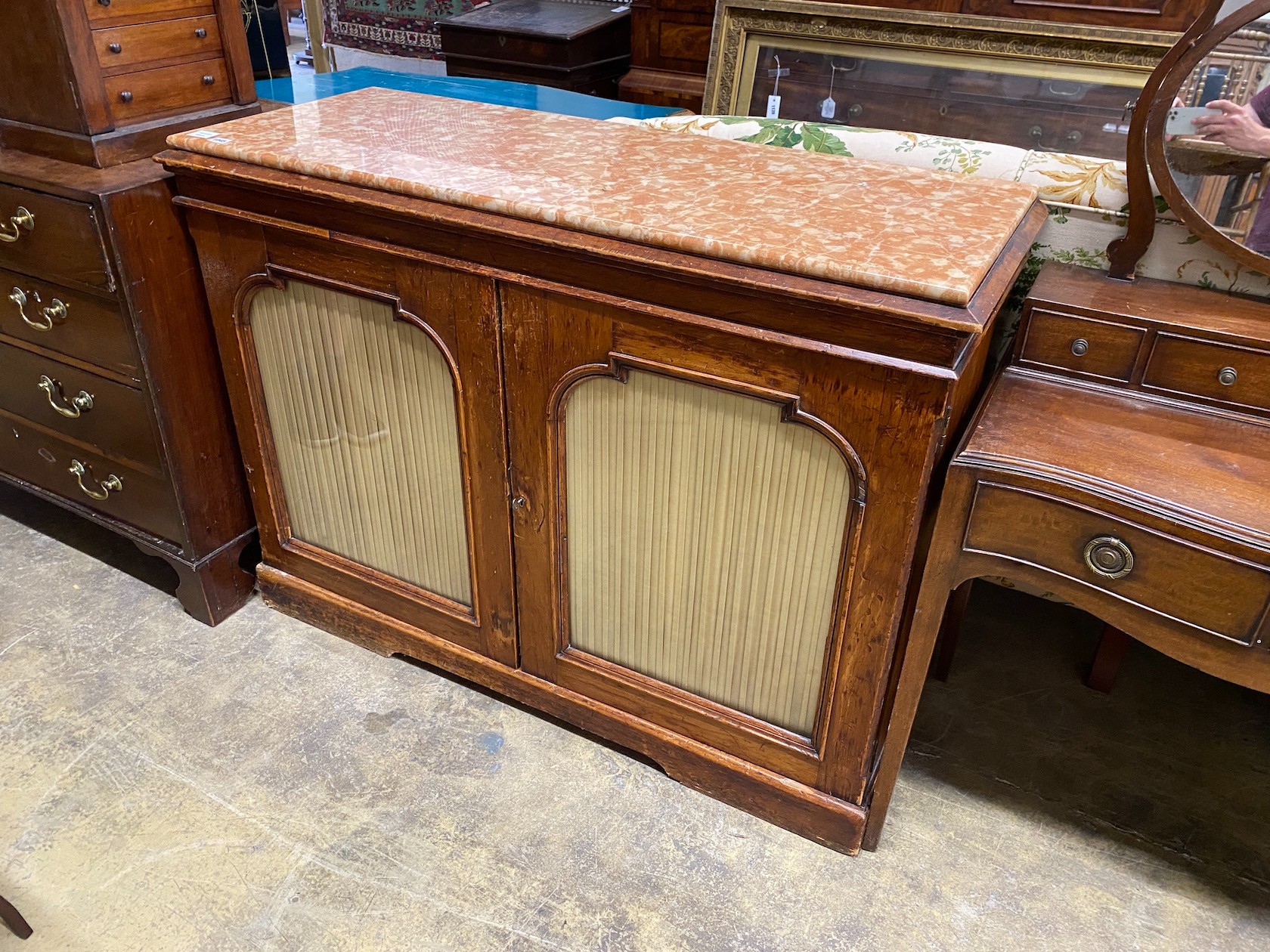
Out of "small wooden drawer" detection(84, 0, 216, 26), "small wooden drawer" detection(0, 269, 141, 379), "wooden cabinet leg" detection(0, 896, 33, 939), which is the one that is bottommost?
"wooden cabinet leg" detection(0, 896, 33, 939)

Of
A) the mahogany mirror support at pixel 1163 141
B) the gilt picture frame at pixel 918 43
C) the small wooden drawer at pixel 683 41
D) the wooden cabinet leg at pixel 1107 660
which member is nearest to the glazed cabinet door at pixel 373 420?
the mahogany mirror support at pixel 1163 141

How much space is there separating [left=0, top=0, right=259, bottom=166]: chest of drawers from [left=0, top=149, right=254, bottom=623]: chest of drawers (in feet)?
0.16

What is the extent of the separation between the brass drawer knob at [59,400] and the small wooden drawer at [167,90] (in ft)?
1.76

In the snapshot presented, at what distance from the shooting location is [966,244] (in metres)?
1.12

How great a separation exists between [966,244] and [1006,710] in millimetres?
959

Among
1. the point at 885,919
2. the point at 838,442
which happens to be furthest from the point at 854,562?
the point at 885,919

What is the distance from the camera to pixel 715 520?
51.2 inches

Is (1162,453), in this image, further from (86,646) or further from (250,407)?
(86,646)

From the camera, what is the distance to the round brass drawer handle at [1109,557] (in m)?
1.03

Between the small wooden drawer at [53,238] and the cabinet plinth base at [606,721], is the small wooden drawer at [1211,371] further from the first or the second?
the small wooden drawer at [53,238]

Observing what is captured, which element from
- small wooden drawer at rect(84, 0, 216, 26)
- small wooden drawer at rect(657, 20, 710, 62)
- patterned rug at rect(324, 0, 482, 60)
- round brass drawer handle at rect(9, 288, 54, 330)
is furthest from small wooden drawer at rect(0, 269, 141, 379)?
patterned rug at rect(324, 0, 482, 60)

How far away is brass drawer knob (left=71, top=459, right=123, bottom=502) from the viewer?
5.90 feet

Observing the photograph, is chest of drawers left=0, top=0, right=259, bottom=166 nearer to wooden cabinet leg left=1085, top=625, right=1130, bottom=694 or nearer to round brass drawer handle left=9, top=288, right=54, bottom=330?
round brass drawer handle left=9, top=288, right=54, bottom=330

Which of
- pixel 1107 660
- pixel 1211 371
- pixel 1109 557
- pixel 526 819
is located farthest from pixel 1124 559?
pixel 526 819
